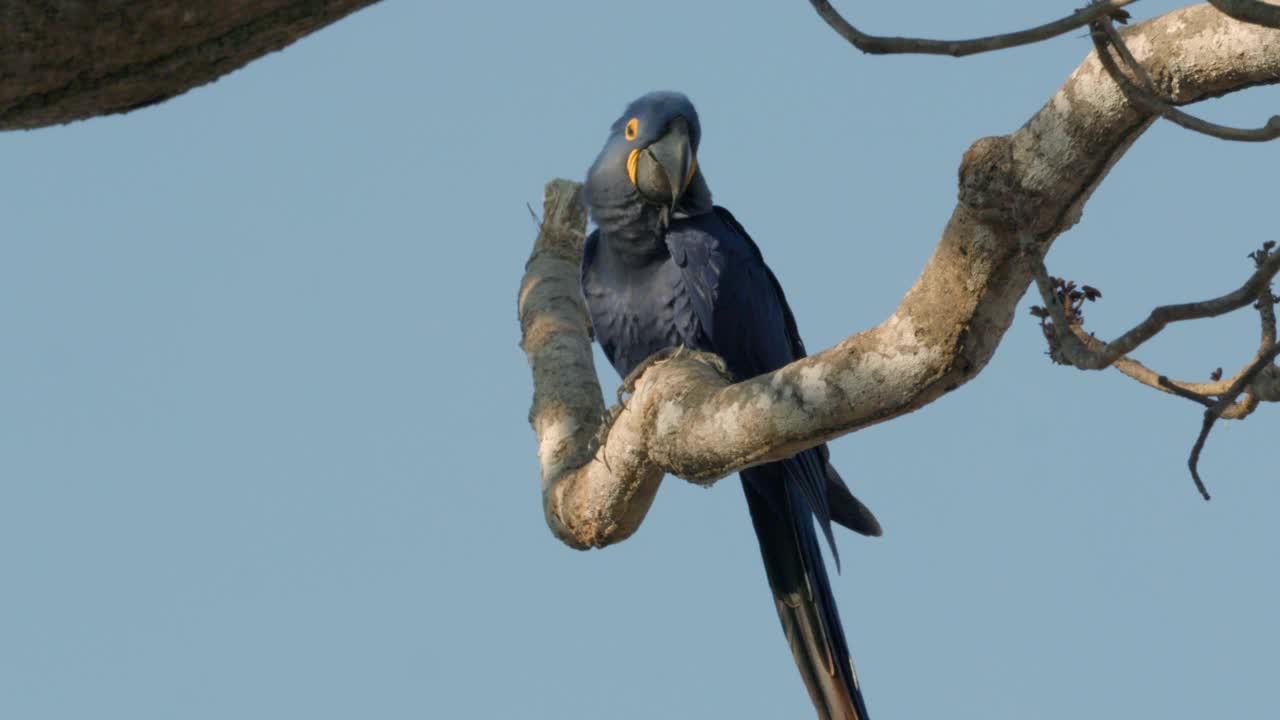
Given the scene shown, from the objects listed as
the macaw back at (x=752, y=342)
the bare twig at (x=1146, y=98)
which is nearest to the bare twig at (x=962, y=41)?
the bare twig at (x=1146, y=98)

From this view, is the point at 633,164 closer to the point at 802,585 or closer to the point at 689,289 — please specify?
the point at 689,289

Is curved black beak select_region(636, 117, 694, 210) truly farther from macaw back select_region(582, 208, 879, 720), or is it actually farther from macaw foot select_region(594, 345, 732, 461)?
macaw foot select_region(594, 345, 732, 461)

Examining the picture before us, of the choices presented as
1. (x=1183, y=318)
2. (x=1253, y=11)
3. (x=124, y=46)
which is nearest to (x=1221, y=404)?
(x=1183, y=318)

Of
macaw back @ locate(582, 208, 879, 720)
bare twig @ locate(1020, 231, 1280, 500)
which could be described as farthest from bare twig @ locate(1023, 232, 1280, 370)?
macaw back @ locate(582, 208, 879, 720)

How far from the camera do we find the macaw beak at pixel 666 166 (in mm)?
4422

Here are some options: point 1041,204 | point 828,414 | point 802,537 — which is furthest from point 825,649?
point 1041,204

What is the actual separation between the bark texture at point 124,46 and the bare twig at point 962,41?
944 millimetres

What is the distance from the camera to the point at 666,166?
4.43 metres

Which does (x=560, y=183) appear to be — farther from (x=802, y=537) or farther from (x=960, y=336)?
(x=960, y=336)

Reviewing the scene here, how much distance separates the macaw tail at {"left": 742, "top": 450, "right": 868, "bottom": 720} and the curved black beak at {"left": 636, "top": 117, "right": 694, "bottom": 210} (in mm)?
1003

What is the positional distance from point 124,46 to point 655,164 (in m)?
2.33

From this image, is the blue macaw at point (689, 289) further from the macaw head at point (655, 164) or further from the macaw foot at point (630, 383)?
the macaw foot at point (630, 383)

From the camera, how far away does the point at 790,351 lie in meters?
4.86

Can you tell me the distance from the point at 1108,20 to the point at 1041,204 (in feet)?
1.14
